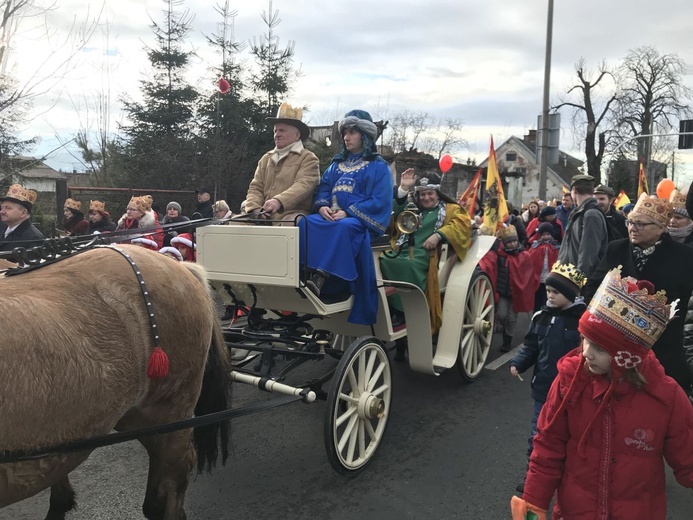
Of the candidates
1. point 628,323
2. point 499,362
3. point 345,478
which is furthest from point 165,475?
point 499,362

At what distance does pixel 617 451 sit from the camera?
1.86 m

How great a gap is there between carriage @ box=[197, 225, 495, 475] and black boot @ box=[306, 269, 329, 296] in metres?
0.04

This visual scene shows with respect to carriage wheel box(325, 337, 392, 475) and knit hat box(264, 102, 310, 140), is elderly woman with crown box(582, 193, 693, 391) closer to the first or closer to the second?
carriage wheel box(325, 337, 392, 475)

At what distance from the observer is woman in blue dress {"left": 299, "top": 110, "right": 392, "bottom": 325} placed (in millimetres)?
3377

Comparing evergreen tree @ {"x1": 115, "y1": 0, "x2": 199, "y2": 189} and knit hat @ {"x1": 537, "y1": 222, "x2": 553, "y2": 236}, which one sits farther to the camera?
evergreen tree @ {"x1": 115, "y1": 0, "x2": 199, "y2": 189}

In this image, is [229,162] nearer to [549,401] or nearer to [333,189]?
[333,189]

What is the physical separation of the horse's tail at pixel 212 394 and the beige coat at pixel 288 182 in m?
1.21

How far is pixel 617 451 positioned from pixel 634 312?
501mm

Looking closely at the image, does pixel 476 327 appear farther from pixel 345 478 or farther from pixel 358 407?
pixel 345 478

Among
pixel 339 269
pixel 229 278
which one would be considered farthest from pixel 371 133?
pixel 229 278

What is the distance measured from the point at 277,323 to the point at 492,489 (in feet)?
5.85

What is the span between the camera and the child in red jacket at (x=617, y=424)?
5.92 ft

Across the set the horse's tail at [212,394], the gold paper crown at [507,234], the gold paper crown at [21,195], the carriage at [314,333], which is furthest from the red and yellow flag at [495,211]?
the gold paper crown at [21,195]

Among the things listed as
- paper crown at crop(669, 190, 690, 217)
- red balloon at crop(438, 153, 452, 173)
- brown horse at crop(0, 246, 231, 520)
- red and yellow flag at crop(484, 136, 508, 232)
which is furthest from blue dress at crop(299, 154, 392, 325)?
red balloon at crop(438, 153, 452, 173)
